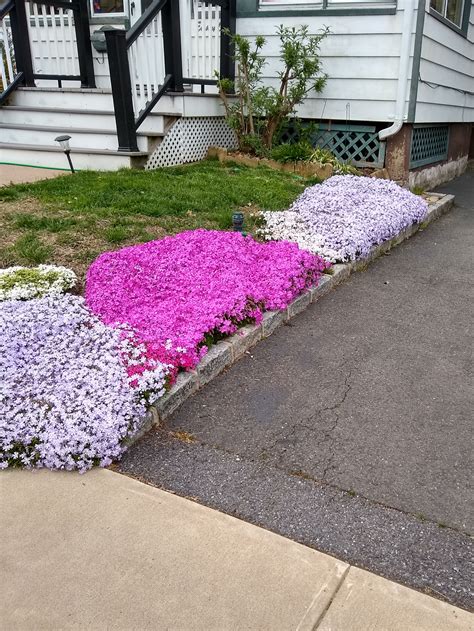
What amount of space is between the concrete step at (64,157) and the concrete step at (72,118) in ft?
1.14

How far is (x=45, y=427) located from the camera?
2.52 meters

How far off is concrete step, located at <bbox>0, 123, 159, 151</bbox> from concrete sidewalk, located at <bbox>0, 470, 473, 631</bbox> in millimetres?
5674

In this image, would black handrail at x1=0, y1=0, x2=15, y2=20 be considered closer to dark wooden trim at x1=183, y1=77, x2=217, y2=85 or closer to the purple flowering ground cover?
dark wooden trim at x1=183, y1=77, x2=217, y2=85

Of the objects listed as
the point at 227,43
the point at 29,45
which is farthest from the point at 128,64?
the point at 29,45

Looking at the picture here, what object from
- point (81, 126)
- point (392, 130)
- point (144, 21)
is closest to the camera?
point (144, 21)

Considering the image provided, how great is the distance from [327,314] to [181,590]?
2.59 meters

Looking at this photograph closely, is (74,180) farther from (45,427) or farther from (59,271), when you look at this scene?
(45,427)

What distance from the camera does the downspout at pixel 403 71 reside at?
6730 mm

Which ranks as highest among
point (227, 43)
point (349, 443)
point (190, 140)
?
point (227, 43)

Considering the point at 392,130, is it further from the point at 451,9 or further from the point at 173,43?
the point at 173,43

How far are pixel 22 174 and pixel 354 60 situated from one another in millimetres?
4659

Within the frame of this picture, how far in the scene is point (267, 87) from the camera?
25.4 feet

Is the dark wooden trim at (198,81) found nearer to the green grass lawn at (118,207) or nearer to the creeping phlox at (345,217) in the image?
the green grass lawn at (118,207)

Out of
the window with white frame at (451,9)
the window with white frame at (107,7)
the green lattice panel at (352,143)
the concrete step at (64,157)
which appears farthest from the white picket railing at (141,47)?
the window with white frame at (451,9)
